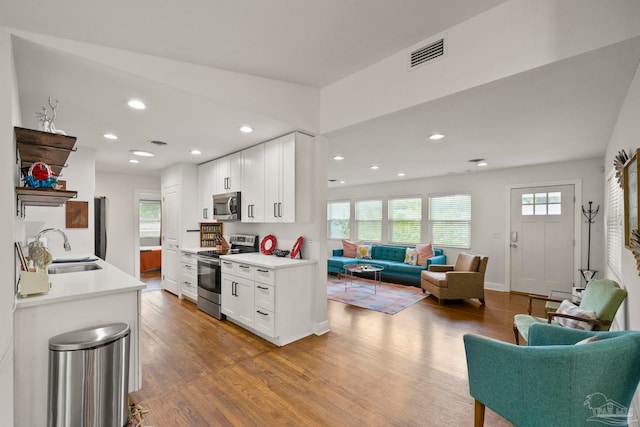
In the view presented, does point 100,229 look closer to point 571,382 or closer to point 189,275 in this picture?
point 189,275

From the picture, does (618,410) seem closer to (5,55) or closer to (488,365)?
(488,365)

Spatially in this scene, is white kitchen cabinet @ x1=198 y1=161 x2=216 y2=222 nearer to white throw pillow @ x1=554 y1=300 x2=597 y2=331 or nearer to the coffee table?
the coffee table

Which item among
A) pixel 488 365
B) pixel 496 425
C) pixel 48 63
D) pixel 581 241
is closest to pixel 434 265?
pixel 581 241

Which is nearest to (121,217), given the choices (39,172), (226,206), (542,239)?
(226,206)

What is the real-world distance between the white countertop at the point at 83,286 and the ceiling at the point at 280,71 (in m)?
1.55

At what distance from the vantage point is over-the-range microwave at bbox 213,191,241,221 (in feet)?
13.8

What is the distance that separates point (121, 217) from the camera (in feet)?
19.9

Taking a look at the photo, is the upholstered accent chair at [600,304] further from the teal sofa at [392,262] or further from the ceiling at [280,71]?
the teal sofa at [392,262]

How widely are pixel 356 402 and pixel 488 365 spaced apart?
3.51 feet

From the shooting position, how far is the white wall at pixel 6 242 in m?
1.44

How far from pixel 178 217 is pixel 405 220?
5.19 meters

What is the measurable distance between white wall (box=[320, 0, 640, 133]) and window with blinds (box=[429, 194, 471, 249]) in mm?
4508

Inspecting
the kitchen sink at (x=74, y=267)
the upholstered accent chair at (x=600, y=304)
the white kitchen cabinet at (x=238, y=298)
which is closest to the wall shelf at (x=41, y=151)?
the kitchen sink at (x=74, y=267)

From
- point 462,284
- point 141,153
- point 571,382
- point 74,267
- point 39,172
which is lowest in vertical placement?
point 462,284
